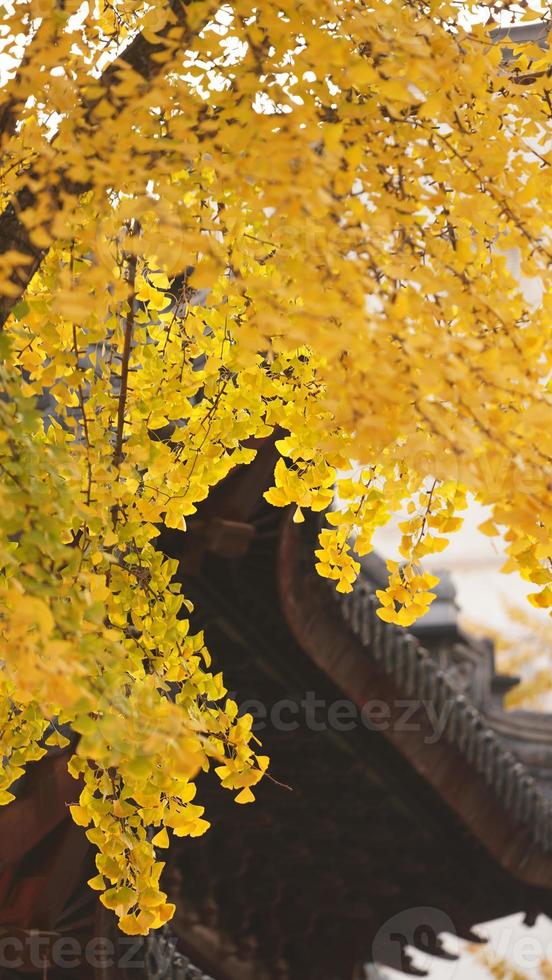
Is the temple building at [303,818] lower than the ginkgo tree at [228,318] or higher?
lower

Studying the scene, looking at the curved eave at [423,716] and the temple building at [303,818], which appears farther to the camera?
the curved eave at [423,716]

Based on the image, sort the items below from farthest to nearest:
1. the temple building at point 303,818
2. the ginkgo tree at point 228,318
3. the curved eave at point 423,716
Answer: the curved eave at point 423,716, the temple building at point 303,818, the ginkgo tree at point 228,318

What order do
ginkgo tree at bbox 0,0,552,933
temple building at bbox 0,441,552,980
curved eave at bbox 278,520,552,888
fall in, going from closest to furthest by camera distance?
ginkgo tree at bbox 0,0,552,933 < temple building at bbox 0,441,552,980 < curved eave at bbox 278,520,552,888

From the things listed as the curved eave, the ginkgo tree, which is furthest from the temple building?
the ginkgo tree

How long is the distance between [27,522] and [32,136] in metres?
0.73

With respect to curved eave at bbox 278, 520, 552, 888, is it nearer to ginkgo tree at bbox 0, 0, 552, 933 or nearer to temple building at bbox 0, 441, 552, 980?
temple building at bbox 0, 441, 552, 980

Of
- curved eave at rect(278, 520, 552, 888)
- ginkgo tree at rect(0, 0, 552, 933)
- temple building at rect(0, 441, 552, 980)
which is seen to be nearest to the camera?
ginkgo tree at rect(0, 0, 552, 933)

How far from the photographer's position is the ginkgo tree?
66.7 inches

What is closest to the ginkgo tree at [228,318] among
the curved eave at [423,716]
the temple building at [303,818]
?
the temple building at [303,818]

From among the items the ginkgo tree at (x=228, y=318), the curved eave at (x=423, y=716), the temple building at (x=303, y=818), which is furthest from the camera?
the curved eave at (x=423, y=716)

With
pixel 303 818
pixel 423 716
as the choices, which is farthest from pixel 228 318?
pixel 303 818

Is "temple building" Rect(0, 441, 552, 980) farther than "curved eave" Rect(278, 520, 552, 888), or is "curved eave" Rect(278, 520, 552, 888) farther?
"curved eave" Rect(278, 520, 552, 888)

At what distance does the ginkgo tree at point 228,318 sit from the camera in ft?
5.56

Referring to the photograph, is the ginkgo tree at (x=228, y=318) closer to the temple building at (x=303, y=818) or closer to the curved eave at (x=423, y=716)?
the temple building at (x=303, y=818)
